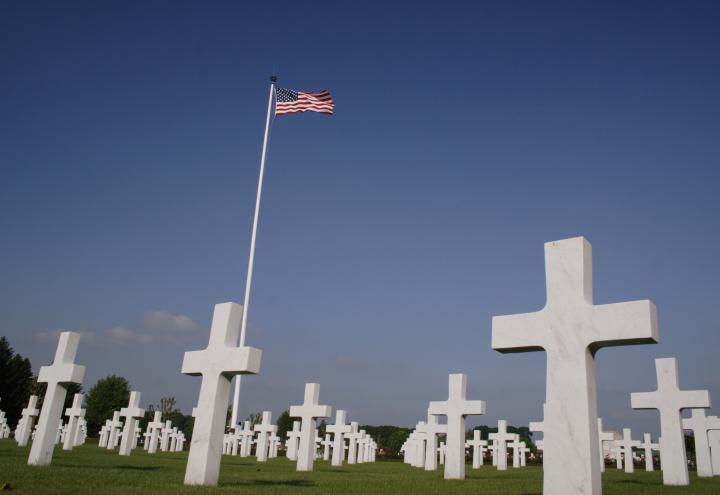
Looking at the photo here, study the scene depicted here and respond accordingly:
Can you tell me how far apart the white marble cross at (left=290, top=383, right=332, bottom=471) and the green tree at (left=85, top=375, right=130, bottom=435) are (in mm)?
46937

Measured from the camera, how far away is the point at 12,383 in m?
46.9

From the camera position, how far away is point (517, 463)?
28.7 m

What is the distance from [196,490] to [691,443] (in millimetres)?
44888

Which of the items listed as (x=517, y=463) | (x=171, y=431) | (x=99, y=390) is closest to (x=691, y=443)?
(x=517, y=463)

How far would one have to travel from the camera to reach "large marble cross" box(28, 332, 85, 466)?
35.8ft

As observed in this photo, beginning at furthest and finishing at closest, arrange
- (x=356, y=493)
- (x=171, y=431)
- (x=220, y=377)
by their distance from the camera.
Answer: (x=171, y=431), (x=220, y=377), (x=356, y=493)

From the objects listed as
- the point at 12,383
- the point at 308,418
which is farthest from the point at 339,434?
the point at 12,383

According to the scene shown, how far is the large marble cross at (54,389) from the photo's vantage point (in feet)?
35.8

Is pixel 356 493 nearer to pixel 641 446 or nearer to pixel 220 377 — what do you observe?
pixel 220 377

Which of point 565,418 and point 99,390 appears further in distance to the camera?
point 99,390

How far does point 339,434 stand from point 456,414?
344 inches

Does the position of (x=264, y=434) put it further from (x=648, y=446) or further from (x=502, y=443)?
(x=648, y=446)

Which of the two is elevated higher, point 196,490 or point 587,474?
point 587,474

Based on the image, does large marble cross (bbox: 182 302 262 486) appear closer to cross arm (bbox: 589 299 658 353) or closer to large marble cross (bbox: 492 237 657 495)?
large marble cross (bbox: 492 237 657 495)
